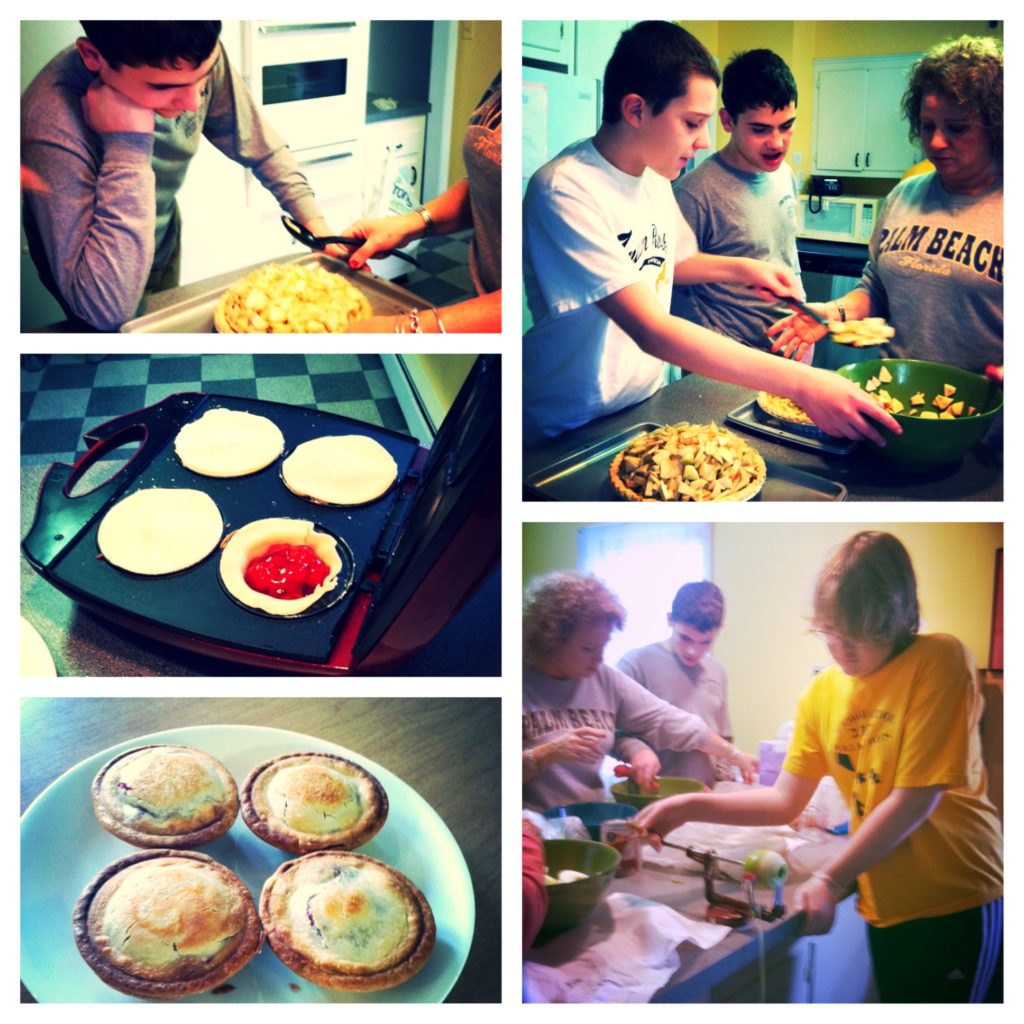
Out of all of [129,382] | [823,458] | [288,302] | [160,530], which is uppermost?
[288,302]

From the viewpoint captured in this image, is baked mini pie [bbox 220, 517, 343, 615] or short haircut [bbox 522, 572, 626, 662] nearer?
baked mini pie [bbox 220, 517, 343, 615]

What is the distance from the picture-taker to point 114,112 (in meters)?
1.51

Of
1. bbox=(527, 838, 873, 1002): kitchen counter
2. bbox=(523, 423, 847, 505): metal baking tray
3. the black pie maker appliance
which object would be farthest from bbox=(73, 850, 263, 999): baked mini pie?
bbox=(523, 423, 847, 505): metal baking tray

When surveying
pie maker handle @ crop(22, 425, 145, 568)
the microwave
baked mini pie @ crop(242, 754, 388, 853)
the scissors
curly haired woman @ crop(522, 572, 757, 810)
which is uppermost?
the microwave

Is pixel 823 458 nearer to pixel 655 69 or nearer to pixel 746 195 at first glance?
pixel 746 195

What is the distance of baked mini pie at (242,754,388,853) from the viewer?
1612 millimetres

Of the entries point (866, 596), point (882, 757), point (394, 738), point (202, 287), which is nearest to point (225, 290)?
point (202, 287)

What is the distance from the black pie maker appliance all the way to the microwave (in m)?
0.46

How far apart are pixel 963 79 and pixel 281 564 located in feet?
3.68

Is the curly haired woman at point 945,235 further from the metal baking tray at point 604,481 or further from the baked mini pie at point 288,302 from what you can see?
the baked mini pie at point 288,302

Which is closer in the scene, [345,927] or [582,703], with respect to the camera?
[345,927]

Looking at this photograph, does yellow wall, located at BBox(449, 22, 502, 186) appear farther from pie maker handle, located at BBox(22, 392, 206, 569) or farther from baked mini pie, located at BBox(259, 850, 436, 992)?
baked mini pie, located at BBox(259, 850, 436, 992)

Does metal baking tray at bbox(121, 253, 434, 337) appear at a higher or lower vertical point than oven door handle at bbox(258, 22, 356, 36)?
lower

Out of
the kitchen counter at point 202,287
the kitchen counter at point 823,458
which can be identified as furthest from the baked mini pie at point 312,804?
the kitchen counter at point 202,287
